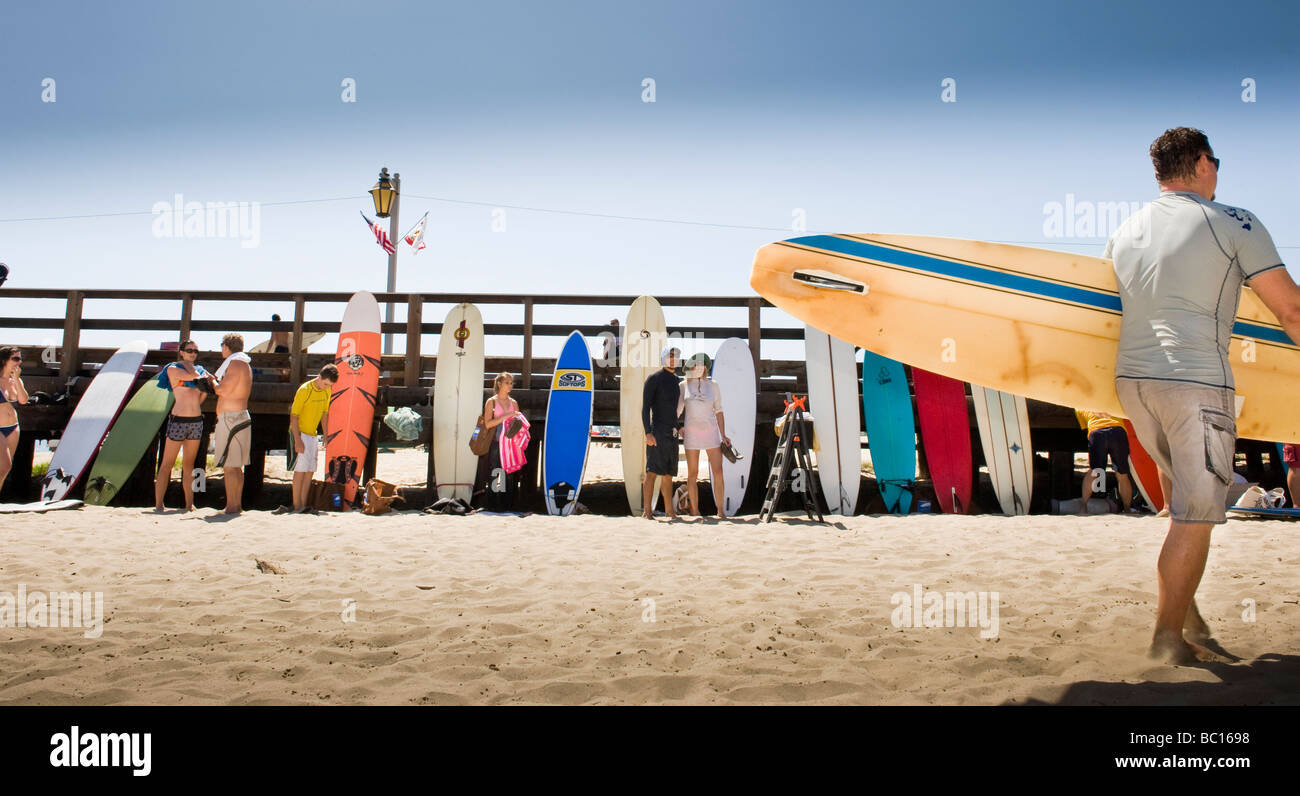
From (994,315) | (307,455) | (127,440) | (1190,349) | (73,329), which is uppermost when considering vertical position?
(73,329)

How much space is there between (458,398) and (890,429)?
Answer: 4279mm

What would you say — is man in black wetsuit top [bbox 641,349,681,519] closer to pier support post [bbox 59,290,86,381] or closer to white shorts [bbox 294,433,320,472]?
white shorts [bbox 294,433,320,472]

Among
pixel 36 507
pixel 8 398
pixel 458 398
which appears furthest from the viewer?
pixel 458 398

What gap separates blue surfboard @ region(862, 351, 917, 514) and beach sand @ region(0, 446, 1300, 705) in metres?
1.98

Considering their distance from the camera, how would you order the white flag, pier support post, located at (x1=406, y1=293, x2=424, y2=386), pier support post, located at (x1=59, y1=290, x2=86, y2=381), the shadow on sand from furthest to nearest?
the white flag
pier support post, located at (x1=59, y1=290, x2=86, y2=381)
pier support post, located at (x1=406, y1=293, x2=424, y2=386)
the shadow on sand

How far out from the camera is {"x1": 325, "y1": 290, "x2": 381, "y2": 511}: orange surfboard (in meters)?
6.89

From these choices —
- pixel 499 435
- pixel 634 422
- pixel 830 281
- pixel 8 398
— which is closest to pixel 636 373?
pixel 634 422

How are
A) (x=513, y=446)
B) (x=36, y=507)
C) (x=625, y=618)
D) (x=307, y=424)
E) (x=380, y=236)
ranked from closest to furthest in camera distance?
(x=625, y=618), (x=36, y=507), (x=307, y=424), (x=513, y=446), (x=380, y=236)

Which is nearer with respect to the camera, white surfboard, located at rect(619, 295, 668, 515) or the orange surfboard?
the orange surfboard

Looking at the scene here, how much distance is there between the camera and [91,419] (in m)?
7.37

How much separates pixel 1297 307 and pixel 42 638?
3.98 meters

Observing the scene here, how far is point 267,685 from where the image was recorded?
215 centimetres

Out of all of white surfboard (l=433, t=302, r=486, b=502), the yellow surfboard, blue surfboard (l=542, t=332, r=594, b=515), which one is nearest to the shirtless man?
white surfboard (l=433, t=302, r=486, b=502)

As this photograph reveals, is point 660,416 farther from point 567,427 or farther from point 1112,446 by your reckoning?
point 1112,446
